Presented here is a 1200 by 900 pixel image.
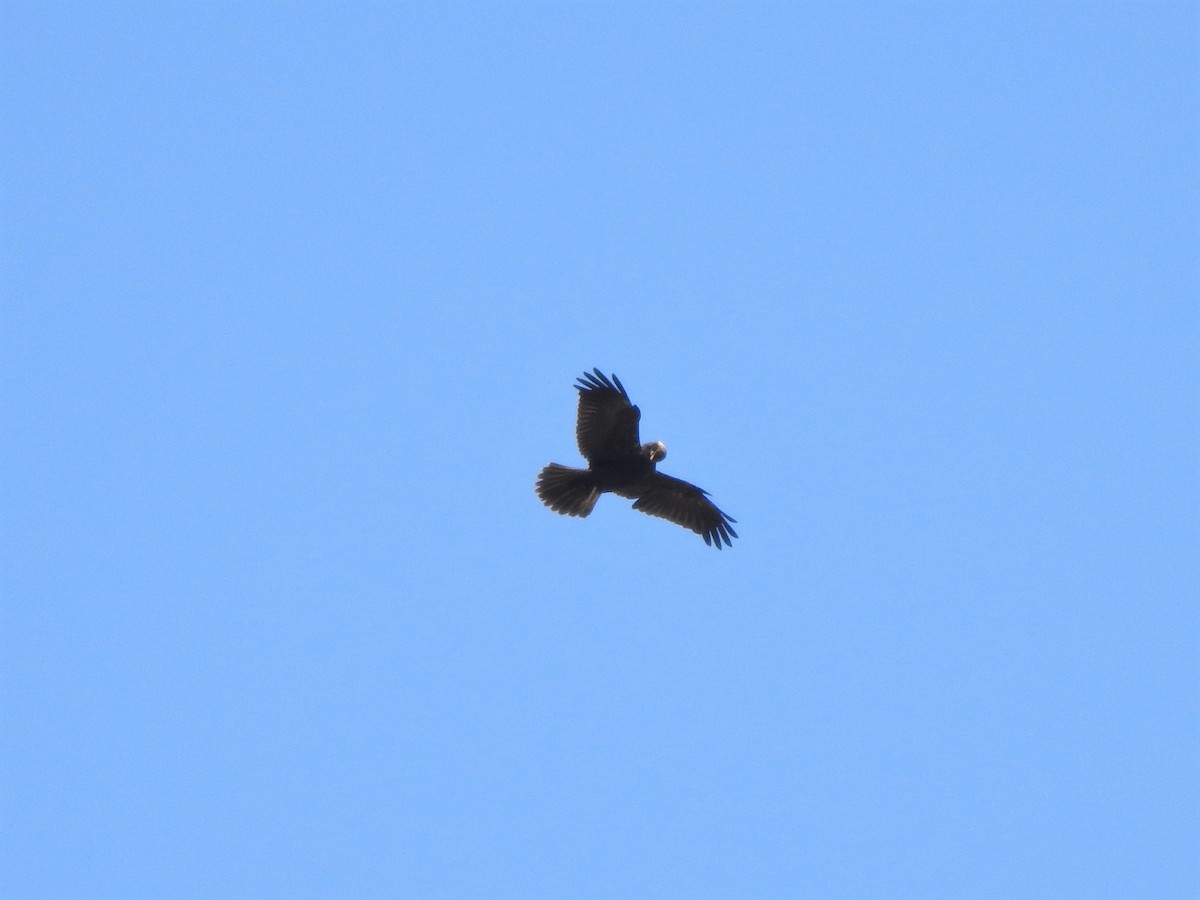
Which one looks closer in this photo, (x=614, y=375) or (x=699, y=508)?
(x=614, y=375)

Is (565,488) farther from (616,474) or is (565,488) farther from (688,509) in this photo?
(688,509)

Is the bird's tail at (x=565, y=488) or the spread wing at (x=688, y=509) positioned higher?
the spread wing at (x=688, y=509)

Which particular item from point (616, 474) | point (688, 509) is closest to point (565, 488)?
point (616, 474)

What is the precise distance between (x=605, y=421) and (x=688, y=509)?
2049mm

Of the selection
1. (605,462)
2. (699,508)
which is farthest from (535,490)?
(699,508)

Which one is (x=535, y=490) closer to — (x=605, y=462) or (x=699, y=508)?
(x=605, y=462)

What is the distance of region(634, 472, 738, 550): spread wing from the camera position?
63.8 ft

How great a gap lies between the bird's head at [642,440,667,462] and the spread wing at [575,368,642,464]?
0.09 m

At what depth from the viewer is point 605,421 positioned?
18219mm

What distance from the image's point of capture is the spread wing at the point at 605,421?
59.3 feet

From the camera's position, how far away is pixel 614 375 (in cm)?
1805

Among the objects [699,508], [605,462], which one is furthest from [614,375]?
[699,508]

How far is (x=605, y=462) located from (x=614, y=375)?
1.10 meters

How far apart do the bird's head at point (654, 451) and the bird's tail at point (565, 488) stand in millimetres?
686
